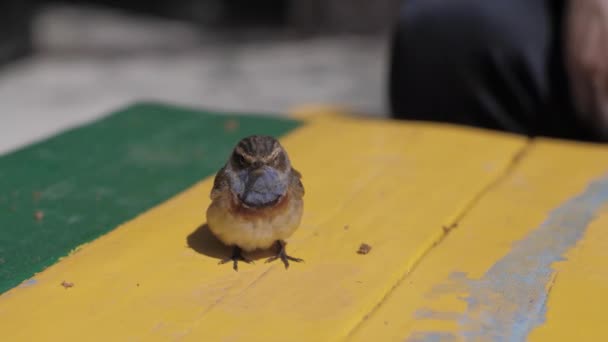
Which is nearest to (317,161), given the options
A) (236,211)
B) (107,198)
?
(107,198)

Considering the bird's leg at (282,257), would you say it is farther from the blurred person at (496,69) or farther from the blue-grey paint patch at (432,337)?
the blurred person at (496,69)

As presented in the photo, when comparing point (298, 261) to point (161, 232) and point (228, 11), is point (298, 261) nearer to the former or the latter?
point (161, 232)

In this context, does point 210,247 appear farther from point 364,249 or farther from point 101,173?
point 101,173

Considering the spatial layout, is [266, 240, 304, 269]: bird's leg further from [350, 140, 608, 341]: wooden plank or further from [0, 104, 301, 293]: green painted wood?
[0, 104, 301, 293]: green painted wood

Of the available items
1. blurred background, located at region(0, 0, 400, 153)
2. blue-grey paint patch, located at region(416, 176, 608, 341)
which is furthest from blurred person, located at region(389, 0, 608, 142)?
blurred background, located at region(0, 0, 400, 153)

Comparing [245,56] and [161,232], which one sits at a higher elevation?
[161,232]

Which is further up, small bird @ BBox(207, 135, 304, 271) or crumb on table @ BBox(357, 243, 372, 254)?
small bird @ BBox(207, 135, 304, 271)
